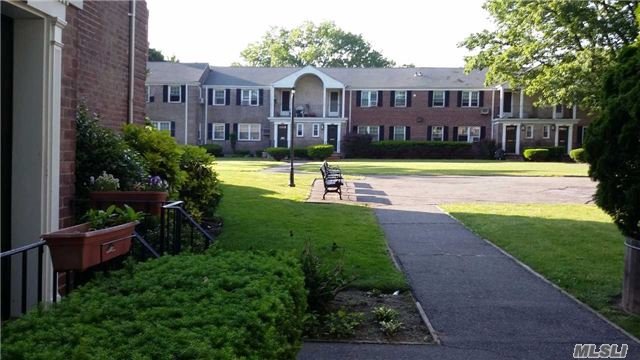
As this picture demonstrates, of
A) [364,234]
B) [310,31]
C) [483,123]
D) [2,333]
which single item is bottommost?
[364,234]

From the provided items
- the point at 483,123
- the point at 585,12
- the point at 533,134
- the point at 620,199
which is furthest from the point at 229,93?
the point at 620,199

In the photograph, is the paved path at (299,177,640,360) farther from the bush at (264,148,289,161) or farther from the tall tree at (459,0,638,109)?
the bush at (264,148,289,161)

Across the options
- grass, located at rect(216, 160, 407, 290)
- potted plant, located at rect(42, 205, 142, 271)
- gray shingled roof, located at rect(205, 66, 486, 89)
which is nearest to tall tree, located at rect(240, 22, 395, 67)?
gray shingled roof, located at rect(205, 66, 486, 89)

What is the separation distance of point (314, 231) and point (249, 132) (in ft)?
150

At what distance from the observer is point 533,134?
53.8m

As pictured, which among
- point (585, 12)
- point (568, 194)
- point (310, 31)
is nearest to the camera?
point (568, 194)

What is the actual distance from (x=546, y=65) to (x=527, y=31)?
2.16 meters

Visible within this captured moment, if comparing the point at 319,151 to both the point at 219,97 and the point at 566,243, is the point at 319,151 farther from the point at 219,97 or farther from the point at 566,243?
the point at 566,243

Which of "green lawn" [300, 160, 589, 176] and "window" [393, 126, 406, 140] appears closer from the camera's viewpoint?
"green lawn" [300, 160, 589, 176]

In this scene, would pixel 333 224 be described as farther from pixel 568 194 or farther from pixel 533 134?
pixel 533 134

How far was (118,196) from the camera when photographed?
6266 millimetres

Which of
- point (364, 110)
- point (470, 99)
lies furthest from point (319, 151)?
point (470, 99)

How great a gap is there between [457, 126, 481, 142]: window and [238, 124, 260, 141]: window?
1757 cm

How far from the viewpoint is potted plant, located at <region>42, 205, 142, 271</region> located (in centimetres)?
404
